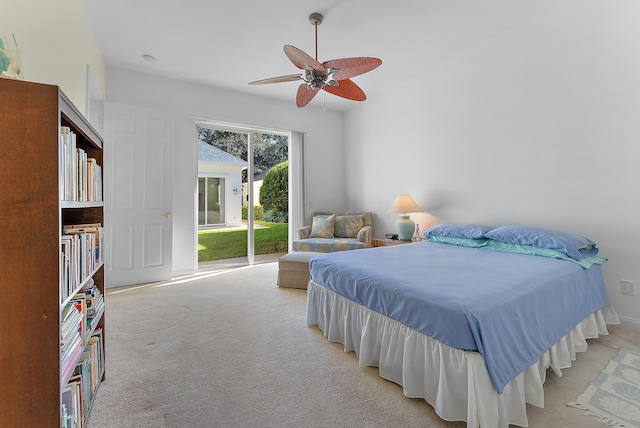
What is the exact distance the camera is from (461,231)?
316 centimetres

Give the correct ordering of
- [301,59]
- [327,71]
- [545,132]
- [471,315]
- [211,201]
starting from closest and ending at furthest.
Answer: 1. [471,315]
2. [301,59]
3. [327,71]
4. [545,132]
5. [211,201]

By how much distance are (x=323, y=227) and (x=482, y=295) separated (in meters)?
3.41

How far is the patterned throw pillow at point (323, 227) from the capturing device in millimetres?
4762

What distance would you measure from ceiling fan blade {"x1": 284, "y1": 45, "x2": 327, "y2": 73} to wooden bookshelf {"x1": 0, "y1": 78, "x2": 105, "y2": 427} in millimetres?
1535

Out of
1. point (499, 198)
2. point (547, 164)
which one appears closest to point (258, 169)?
point (499, 198)

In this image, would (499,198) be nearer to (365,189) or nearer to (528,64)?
(528,64)

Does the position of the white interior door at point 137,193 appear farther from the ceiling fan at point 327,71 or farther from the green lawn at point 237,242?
the ceiling fan at point 327,71

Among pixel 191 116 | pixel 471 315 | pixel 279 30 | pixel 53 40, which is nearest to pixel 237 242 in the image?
pixel 191 116

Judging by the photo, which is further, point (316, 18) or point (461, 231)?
point (461, 231)

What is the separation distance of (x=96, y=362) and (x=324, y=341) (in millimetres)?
1490

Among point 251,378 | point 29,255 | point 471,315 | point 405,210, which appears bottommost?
point 251,378

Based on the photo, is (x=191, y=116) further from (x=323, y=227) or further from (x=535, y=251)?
(x=535, y=251)

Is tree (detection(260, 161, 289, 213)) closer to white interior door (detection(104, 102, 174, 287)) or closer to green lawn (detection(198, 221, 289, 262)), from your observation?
green lawn (detection(198, 221, 289, 262))

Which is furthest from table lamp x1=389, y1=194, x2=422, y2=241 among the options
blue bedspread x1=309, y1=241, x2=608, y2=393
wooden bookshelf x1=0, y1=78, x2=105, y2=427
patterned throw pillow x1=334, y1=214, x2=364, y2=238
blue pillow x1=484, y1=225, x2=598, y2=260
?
wooden bookshelf x1=0, y1=78, x2=105, y2=427
